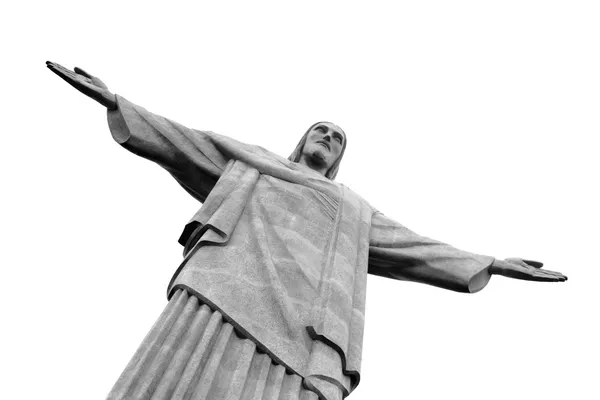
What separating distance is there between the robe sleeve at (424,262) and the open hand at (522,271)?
0.13 m

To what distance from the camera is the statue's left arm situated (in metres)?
10.9

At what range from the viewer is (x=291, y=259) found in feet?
30.2

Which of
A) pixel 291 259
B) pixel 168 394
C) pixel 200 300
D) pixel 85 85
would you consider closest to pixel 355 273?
pixel 291 259

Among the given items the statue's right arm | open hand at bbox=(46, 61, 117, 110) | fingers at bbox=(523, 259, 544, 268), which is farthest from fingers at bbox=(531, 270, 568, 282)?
open hand at bbox=(46, 61, 117, 110)

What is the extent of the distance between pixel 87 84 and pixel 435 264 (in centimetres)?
511

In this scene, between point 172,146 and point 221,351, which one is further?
point 172,146

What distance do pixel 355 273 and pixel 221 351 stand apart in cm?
264

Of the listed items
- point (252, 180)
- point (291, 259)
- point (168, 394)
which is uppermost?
point (252, 180)

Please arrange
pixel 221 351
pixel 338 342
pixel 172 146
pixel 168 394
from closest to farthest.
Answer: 1. pixel 168 394
2. pixel 221 351
3. pixel 338 342
4. pixel 172 146

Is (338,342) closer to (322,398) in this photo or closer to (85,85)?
(322,398)

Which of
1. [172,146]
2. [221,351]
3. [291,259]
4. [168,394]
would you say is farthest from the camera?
[172,146]

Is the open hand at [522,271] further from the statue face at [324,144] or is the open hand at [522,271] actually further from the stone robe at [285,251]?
the statue face at [324,144]

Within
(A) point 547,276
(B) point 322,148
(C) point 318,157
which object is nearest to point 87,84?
(C) point 318,157

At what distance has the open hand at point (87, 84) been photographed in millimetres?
9938
